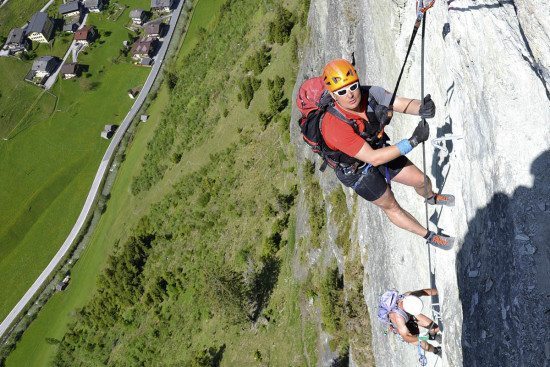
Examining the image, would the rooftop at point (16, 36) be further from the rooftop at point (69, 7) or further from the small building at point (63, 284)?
the small building at point (63, 284)

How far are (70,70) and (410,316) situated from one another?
303ft

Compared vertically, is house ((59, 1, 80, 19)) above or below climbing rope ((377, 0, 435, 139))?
below

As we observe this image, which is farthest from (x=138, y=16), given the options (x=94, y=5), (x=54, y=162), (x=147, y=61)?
(x=54, y=162)

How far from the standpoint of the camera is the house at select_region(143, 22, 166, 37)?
87188 mm

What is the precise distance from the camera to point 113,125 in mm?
78562

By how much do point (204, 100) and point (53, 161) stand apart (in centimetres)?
3897

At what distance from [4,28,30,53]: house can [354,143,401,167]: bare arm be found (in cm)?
11311

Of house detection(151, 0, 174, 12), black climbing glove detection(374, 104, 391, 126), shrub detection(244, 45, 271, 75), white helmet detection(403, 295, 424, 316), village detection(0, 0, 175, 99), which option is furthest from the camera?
house detection(151, 0, 174, 12)

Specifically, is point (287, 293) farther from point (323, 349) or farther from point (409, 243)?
point (409, 243)

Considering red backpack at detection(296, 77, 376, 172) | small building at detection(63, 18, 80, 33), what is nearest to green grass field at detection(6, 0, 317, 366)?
red backpack at detection(296, 77, 376, 172)

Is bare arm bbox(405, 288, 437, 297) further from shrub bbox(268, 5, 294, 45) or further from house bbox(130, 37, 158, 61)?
house bbox(130, 37, 158, 61)

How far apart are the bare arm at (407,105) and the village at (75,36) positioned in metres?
73.3

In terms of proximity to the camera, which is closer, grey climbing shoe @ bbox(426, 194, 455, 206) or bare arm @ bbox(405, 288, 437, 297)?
grey climbing shoe @ bbox(426, 194, 455, 206)

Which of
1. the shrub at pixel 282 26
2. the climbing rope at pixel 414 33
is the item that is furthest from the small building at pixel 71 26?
the climbing rope at pixel 414 33
